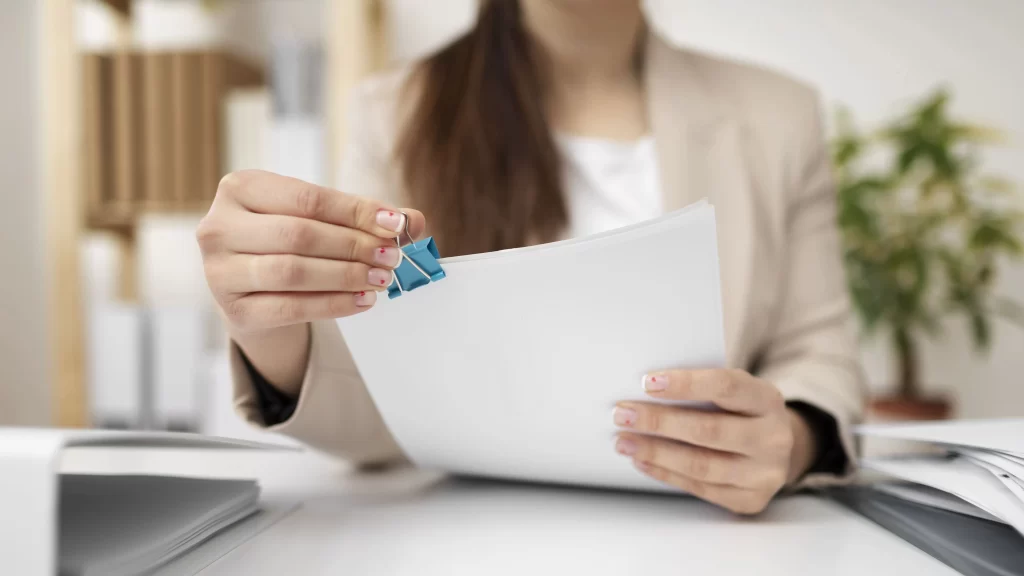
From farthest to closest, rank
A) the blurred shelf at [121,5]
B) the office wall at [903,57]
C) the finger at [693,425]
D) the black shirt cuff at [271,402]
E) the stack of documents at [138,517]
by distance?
the office wall at [903,57] < the blurred shelf at [121,5] < the black shirt cuff at [271,402] < the finger at [693,425] < the stack of documents at [138,517]

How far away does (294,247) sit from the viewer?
15.1 inches

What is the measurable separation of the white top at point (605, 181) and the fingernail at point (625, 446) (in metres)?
0.45

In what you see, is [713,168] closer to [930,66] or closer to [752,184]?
[752,184]

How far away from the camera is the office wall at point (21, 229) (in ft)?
6.55

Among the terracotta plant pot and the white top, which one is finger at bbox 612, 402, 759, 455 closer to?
the white top

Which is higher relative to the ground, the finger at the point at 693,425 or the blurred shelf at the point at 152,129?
the blurred shelf at the point at 152,129

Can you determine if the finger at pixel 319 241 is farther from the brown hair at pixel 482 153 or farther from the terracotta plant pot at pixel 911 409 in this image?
the terracotta plant pot at pixel 911 409

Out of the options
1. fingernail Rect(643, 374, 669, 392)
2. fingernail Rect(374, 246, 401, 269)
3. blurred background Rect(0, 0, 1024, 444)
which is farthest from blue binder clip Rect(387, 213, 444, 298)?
blurred background Rect(0, 0, 1024, 444)

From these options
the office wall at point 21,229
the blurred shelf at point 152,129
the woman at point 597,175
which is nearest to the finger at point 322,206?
the woman at point 597,175

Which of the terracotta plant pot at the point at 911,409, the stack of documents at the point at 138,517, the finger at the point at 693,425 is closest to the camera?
the stack of documents at the point at 138,517

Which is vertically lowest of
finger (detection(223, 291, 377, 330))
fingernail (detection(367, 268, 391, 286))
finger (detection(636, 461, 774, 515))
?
finger (detection(636, 461, 774, 515))

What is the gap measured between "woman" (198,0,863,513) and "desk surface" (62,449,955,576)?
7 centimetres

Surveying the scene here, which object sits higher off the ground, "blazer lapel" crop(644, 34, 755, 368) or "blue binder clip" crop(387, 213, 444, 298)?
"blazer lapel" crop(644, 34, 755, 368)

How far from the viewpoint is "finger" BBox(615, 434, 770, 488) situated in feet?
1.45
